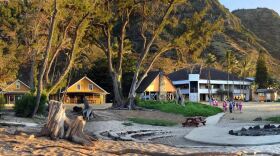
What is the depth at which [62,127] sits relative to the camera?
14.8m

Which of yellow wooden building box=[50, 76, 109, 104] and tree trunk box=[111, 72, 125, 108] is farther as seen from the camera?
yellow wooden building box=[50, 76, 109, 104]

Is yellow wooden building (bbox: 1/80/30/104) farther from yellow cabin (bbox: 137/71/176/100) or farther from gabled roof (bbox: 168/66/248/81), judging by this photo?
gabled roof (bbox: 168/66/248/81)

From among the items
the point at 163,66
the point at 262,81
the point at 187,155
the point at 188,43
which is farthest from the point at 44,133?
the point at 262,81

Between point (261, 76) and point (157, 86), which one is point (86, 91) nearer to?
point (157, 86)

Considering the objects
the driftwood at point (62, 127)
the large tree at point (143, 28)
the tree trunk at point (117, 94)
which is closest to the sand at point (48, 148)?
the driftwood at point (62, 127)

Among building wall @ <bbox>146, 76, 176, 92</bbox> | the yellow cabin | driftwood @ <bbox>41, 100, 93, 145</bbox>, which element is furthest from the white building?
driftwood @ <bbox>41, 100, 93, 145</bbox>

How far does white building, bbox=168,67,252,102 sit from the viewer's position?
11112 centimetres

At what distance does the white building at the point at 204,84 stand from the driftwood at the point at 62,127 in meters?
94.0

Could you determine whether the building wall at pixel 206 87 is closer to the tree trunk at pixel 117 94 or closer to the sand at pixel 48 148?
the tree trunk at pixel 117 94

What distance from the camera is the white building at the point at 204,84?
365ft

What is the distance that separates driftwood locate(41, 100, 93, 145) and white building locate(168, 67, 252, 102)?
308 ft

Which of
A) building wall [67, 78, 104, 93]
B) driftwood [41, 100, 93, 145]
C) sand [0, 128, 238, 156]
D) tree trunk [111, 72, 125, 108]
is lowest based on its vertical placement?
sand [0, 128, 238, 156]

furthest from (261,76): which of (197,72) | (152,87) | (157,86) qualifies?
(152,87)

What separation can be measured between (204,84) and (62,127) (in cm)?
10144
